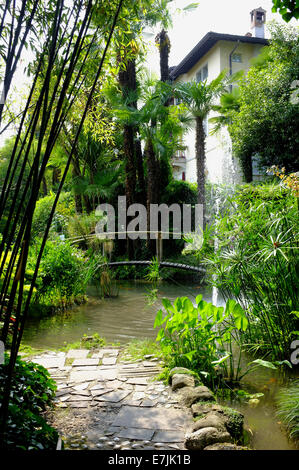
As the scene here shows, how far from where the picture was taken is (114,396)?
3246mm

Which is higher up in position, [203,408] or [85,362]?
[203,408]

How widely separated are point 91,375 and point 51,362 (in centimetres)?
65

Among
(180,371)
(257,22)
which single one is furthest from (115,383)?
(257,22)

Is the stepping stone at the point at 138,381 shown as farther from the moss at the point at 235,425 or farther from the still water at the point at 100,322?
the still water at the point at 100,322

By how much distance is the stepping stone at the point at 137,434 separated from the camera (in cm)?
252

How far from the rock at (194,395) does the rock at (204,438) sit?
524 mm

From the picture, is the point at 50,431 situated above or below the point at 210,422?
above

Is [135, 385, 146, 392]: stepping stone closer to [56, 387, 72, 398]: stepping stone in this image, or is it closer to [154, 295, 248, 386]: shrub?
[154, 295, 248, 386]: shrub

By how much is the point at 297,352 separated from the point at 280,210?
1.42m

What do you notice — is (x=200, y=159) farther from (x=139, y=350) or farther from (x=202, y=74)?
(x=139, y=350)

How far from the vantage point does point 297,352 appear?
3832mm

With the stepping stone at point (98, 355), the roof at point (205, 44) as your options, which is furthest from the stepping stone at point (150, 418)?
the roof at point (205, 44)
